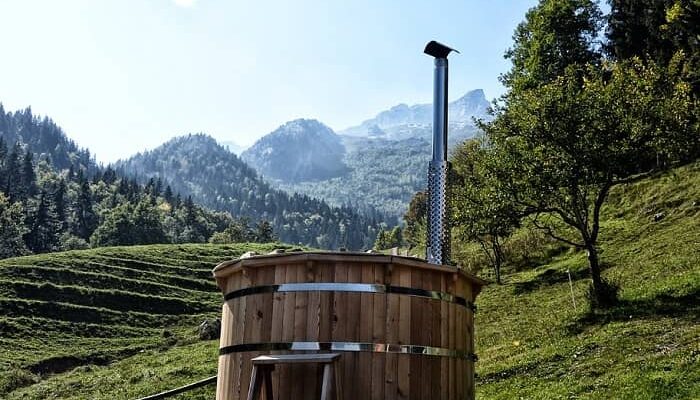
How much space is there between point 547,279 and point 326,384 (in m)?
26.8

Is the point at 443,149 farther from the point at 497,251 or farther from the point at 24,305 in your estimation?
the point at 24,305

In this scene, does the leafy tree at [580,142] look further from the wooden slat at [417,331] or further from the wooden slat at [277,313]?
the wooden slat at [277,313]

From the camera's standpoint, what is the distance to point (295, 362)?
7090 mm

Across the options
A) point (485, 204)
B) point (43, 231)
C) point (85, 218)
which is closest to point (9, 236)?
point (43, 231)

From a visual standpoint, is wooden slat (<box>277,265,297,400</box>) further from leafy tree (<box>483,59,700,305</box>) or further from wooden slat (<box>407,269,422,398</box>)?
leafy tree (<box>483,59,700,305</box>)

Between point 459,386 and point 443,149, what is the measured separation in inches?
139

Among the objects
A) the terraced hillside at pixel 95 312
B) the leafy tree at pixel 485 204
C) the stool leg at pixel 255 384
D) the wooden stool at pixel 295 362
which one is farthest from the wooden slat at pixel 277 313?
the terraced hillside at pixel 95 312

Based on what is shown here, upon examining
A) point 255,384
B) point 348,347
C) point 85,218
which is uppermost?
point 85,218

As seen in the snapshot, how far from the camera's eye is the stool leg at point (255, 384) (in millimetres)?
7168

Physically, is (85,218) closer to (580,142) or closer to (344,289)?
(580,142)

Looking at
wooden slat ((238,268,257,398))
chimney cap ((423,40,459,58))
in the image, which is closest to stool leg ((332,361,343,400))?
wooden slat ((238,268,257,398))

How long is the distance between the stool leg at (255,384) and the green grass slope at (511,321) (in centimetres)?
787

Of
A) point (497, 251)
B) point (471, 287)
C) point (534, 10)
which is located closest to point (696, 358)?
point (471, 287)

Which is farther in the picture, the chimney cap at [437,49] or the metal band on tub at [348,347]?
the chimney cap at [437,49]
